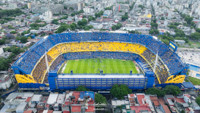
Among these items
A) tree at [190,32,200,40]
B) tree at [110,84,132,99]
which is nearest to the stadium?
tree at [110,84,132,99]

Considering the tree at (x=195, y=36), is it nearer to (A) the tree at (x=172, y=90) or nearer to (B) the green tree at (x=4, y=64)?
(A) the tree at (x=172, y=90)

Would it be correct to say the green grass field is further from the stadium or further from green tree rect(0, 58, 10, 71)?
green tree rect(0, 58, 10, 71)

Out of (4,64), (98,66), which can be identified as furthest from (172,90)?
(4,64)

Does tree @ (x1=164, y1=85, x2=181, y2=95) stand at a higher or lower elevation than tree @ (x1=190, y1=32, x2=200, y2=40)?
lower

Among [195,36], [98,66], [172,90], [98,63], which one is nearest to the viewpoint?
[172,90]

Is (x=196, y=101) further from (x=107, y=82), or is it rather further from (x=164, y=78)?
(x=107, y=82)

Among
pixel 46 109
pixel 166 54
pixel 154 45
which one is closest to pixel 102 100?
pixel 46 109

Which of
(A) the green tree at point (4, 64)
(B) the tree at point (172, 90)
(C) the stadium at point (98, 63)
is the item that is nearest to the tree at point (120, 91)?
(C) the stadium at point (98, 63)

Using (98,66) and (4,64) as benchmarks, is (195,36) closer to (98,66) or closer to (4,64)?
(98,66)
